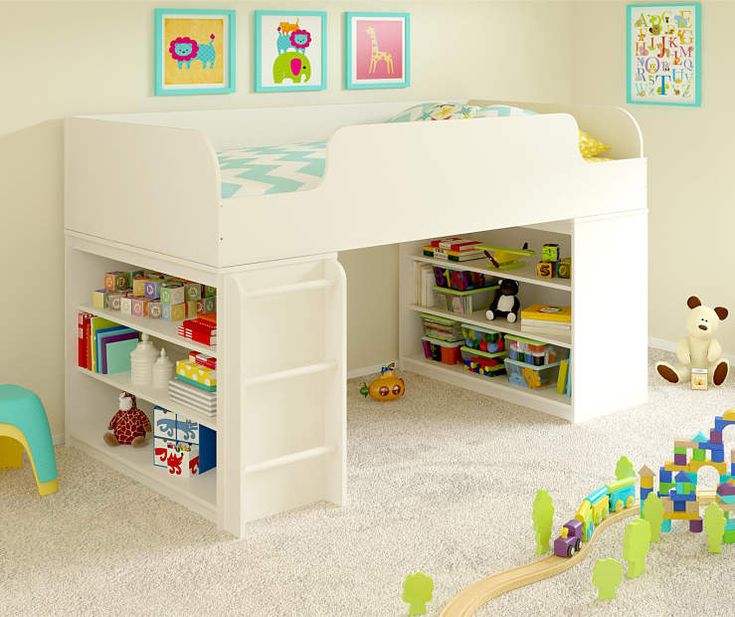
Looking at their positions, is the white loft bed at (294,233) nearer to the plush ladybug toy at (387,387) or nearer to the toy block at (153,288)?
the toy block at (153,288)

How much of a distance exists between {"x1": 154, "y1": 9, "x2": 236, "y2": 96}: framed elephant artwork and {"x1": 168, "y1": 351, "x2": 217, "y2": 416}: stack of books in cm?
98

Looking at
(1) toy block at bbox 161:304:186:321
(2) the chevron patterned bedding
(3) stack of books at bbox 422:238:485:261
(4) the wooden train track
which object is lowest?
(4) the wooden train track

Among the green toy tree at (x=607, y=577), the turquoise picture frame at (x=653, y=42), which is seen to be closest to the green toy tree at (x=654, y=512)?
the green toy tree at (x=607, y=577)

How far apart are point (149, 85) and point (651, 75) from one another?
205 centimetres

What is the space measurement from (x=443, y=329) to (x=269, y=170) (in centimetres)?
135

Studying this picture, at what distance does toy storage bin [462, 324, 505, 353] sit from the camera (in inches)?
152

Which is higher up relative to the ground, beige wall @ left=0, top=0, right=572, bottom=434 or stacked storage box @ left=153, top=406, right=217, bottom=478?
beige wall @ left=0, top=0, right=572, bottom=434

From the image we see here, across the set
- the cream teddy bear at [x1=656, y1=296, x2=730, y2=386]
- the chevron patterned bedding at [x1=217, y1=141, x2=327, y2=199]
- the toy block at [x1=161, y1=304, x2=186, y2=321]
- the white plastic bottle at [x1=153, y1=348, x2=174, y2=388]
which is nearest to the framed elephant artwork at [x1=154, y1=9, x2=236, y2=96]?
the chevron patterned bedding at [x1=217, y1=141, x2=327, y2=199]

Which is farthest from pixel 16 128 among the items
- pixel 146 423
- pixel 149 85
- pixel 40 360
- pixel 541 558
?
pixel 541 558

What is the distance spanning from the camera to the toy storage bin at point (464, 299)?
13.0ft

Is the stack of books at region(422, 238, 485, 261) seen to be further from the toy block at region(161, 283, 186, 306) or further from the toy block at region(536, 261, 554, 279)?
the toy block at region(161, 283, 186, 306)

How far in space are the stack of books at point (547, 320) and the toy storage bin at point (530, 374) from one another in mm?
127

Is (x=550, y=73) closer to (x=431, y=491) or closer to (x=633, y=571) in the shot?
(x=431, y=491)

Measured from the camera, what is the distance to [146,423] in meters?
3.22
